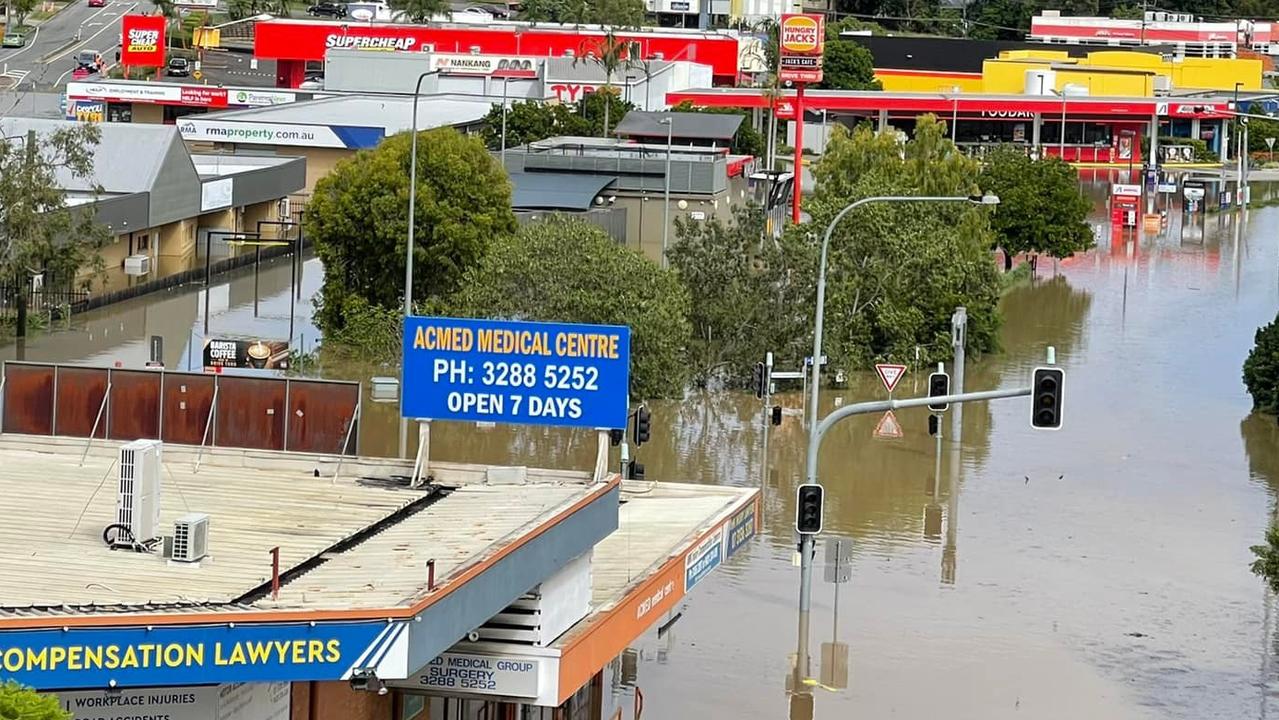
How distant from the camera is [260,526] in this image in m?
24.4

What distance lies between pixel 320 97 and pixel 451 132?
171ft

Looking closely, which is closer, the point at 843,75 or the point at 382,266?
the point at 382,266

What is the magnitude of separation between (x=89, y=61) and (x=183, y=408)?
117 metres

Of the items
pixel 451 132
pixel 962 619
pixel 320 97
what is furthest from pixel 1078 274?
pixel 962 619

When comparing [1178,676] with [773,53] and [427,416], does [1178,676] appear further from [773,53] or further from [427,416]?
[773,53]

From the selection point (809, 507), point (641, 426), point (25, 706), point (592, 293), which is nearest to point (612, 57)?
point (592, 293)

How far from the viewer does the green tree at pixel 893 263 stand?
2370 inches

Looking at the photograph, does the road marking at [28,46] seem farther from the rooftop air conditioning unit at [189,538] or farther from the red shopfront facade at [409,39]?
the rooftop air conditioning unit at [189,538]

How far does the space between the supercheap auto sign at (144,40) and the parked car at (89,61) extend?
10.6m

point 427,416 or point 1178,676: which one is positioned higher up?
point 427,416

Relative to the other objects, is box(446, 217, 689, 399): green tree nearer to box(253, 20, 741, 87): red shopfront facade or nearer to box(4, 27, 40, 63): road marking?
box(253, 20, 741, 87): red shopfront facade

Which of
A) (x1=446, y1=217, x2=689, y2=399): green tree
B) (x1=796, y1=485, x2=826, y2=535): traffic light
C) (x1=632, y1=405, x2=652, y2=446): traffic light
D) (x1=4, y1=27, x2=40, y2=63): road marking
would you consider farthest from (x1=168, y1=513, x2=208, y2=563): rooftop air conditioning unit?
(x1=4, y1=27, x2=40, y2=63): road marking

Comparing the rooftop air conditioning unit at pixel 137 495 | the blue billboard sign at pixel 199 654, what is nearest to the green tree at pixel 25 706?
the blue billboard sign at pixel 199 654

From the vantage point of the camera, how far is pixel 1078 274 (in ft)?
295
